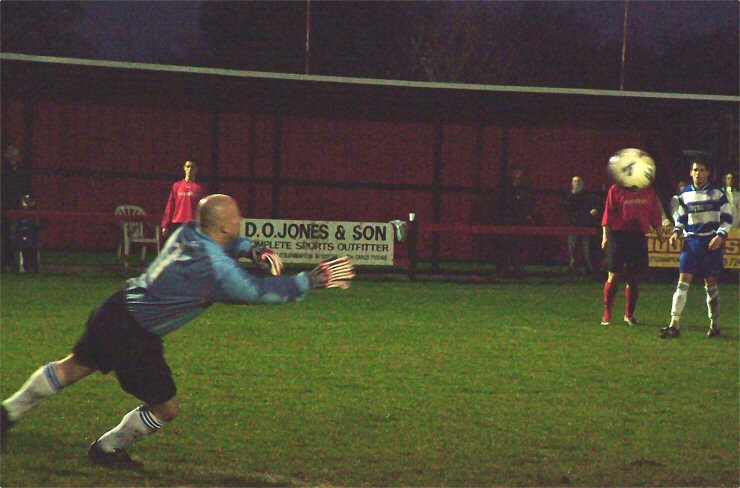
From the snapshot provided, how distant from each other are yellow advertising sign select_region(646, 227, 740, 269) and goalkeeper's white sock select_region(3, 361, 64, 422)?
15.7m

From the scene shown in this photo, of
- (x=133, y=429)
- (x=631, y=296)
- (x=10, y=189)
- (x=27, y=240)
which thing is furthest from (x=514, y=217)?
(x=133, y=429)

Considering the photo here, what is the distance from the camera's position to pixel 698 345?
12883 millimetres

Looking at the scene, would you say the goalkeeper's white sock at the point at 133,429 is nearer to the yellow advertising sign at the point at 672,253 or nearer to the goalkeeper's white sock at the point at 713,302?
the goalkeeper's white sock at the point at 713,302

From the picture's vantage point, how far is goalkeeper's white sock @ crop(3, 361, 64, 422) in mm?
6414

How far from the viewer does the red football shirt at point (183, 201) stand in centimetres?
1702

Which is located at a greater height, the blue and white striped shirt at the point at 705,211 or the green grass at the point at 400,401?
the blue and white striped shirt at the point at 705,211

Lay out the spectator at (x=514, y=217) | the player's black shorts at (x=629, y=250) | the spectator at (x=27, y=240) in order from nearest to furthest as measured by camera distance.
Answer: the player's black shorts at (x=629, y=250) → the spectator at (x=27, y=240) → the spectator at (x=514, y=217)

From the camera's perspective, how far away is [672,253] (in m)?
20.7

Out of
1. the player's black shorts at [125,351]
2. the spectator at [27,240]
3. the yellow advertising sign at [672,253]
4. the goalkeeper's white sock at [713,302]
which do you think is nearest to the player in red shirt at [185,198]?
the spectator at [27,240]

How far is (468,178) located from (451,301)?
10.1 m

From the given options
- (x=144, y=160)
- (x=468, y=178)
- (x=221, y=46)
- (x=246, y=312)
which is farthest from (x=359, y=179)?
(x=221, y=46)

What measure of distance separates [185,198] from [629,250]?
6.80 meters

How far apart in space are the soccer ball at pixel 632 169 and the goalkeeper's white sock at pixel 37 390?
27.2 feet

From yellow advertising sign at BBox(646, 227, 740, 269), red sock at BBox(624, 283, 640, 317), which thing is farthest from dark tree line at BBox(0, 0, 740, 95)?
red sock at BBox(624, 283, 640, 317)
